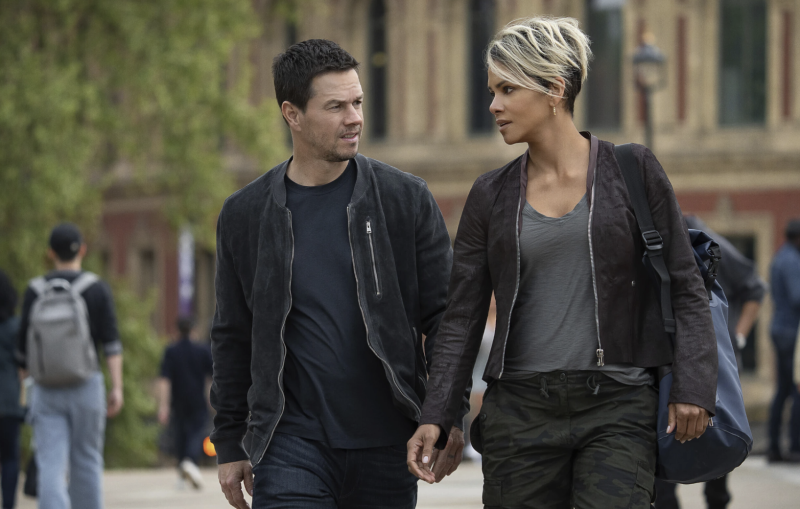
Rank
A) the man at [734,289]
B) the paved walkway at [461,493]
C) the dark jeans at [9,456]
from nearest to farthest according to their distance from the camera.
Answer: the man at [734,289]
the dark jeans at [9,456]
the paved walkway at [461,493]

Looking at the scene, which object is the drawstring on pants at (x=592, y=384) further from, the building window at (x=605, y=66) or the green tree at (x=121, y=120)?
the building window at (x=605, y=66)

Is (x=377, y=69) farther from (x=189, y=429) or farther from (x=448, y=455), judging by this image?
(x=448, y=455)

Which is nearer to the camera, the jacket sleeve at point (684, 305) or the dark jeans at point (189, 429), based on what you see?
the jacket sleeve at point (684, 305)

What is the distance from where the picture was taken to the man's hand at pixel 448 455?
14.2 feet

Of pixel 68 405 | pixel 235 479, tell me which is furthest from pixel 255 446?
pixel 68 405

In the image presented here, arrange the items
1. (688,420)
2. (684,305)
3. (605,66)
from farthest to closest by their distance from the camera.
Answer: (605,66)
(684,305)
(688,420)

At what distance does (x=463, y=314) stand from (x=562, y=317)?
1.18 ft

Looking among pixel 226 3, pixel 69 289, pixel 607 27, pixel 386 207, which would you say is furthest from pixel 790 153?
pixel 386 207

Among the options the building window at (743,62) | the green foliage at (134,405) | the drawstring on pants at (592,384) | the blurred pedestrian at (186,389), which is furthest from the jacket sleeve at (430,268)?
the building window at (743,62)

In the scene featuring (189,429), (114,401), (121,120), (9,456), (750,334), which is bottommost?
(750,334)

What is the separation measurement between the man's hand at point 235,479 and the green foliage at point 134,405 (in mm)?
13846

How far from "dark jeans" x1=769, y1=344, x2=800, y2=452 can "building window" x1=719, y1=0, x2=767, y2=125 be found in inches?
549

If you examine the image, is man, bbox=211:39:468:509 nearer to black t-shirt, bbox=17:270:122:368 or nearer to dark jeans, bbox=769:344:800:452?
black t-shirt, bbox=17:270:122:368

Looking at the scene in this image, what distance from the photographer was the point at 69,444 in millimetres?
7984
